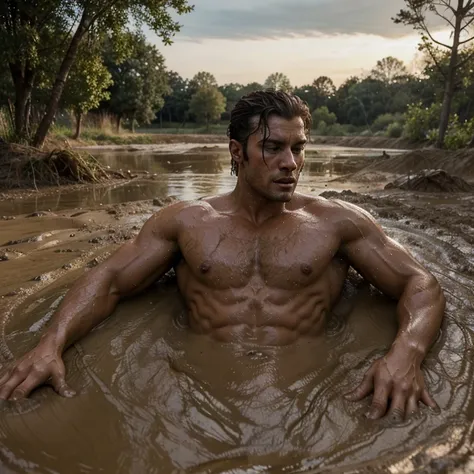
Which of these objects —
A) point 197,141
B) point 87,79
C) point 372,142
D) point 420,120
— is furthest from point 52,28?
point 197,141

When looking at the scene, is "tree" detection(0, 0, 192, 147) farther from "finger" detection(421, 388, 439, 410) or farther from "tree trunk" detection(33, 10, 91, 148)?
"finger" detection(421, 388, 439, 410)

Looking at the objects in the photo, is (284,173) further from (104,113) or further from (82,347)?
(104,113)

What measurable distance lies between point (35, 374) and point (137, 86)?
118ft

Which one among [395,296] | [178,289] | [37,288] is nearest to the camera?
[395,296]

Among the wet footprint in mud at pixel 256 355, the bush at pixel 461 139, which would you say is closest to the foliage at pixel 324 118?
the bush at pixel 461 139

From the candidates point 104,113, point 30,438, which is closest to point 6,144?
point 30,438

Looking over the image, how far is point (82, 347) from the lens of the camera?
231cm

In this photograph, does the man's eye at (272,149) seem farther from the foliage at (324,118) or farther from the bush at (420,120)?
the foliage at (324,118)

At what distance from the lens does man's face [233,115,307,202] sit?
93.0 inches

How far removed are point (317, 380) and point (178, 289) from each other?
1.02 metres

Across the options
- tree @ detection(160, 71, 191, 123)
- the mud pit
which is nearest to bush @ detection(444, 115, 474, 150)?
the mud pit

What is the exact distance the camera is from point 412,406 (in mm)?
1825

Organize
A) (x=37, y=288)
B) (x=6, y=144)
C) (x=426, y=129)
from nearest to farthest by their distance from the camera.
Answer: (x=37, y=288) < (x=6, y=144) < (x=426, y=129)

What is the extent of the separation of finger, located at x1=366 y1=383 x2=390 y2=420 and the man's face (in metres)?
0.95
